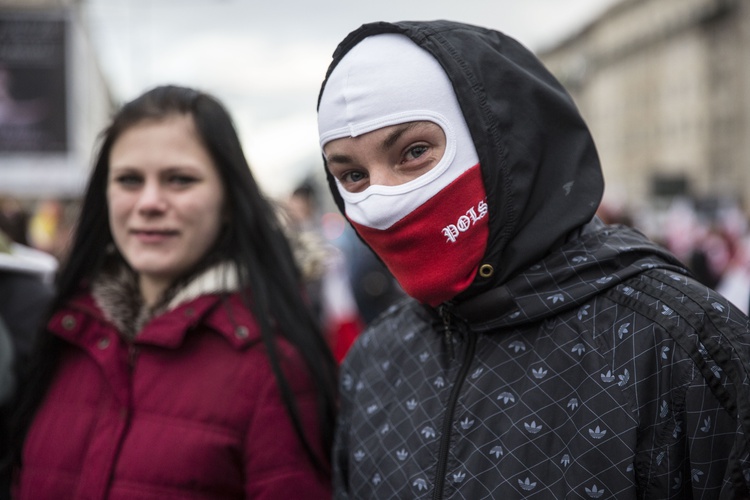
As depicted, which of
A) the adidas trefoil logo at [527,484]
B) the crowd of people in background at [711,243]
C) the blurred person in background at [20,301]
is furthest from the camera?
the crowd of people in background at [711,243]

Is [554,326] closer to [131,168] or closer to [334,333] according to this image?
[131,168]

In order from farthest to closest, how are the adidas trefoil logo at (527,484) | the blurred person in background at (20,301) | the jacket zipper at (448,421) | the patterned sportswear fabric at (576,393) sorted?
the blurred person in background at (20,301), the jacket zipper at (448,421), the adidas trefoil logo at (527,484), the patterned sportswear fabric at (576,393)

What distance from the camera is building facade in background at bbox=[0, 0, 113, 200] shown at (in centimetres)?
898

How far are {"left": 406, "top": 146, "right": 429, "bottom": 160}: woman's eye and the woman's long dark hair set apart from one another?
35.4 inches

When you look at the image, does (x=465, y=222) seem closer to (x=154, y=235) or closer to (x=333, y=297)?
(x=154, y=235)

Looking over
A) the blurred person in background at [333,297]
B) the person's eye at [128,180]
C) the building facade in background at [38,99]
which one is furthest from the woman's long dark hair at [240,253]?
the building facade in background at [38,99]

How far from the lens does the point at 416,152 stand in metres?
1.87

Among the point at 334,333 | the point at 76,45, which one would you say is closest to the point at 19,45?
the point at 76,45

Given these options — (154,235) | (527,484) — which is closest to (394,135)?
(527,484)

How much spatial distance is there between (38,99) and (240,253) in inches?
289

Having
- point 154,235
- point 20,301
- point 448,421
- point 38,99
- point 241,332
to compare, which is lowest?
point 38,99

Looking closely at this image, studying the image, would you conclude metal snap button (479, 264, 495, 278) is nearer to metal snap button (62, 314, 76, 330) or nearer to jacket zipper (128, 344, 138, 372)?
A: jacket zipper (128, 344, 138, 372)

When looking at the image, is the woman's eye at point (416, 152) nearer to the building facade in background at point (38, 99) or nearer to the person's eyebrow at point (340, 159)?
the person's eyebrow at point (340, 159)

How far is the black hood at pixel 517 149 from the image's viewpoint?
1.83 metres
